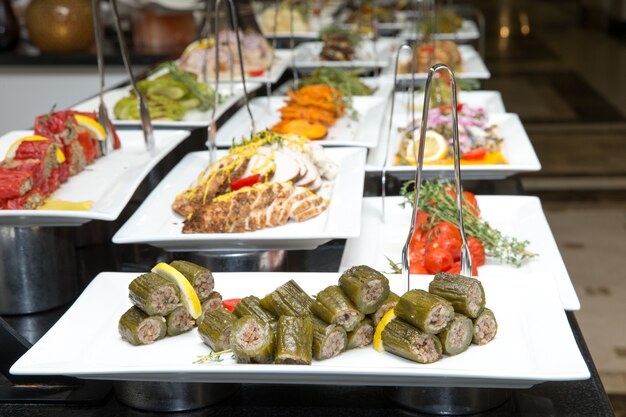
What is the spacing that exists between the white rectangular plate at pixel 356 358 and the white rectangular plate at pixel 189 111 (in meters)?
1.34

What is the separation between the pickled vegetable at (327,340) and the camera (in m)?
1.39

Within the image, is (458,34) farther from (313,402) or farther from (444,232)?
(313,402)

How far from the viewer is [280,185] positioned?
2.10 meters

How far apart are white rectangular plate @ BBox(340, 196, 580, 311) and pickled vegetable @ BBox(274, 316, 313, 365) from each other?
510mm

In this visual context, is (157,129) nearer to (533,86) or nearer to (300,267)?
(300,267)

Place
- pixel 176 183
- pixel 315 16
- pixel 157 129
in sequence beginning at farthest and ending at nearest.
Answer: pixel 315 16 < pixel 157 129 < pixel 176 183

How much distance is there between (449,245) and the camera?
1.93 m

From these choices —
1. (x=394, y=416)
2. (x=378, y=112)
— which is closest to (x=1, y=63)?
(x=378, y=112)

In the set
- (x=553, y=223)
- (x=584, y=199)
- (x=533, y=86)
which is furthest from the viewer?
(x=533, y=86)

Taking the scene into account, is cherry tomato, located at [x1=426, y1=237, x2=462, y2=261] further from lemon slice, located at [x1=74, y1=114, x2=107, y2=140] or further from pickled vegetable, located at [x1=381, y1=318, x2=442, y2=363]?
lemon slice, located at [x1=74, y1=114, x2=107, y2=140]

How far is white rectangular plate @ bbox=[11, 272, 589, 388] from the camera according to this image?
132 cm

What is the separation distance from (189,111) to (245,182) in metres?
1.21

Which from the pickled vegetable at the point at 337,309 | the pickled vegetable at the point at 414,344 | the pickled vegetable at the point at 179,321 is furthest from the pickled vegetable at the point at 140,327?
the pickled vegetable at the point at 414,344

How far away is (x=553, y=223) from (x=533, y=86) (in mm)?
3976
